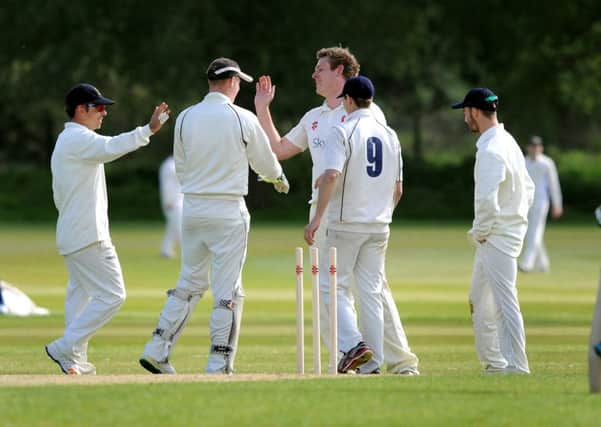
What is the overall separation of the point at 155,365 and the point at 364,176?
1985 mm

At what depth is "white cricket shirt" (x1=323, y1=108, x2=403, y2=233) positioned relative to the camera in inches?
444

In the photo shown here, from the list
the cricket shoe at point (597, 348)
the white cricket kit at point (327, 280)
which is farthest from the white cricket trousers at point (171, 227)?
the cricket shoe at point (597, 348)

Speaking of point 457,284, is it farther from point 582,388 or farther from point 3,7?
point 3,7

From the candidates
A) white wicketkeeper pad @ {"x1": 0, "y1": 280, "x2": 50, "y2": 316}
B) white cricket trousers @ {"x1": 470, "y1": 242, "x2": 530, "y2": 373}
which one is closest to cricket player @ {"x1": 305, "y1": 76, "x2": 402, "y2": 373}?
white cricket trousers @ {"x1": 470, "y1": 242, "x2": 530, "y2": 373}

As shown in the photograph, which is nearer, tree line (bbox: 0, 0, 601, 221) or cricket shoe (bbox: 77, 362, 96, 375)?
cricket shoe (bbox: 77, 362, 96, 375)

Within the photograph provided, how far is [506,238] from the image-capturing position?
11.3m

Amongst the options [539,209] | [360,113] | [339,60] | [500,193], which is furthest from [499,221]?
[539,209]

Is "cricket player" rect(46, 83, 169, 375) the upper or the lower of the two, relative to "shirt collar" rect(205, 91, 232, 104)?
lower

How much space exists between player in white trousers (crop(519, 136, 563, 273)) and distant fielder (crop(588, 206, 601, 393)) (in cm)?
1606

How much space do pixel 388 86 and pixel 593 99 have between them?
8.73 metres

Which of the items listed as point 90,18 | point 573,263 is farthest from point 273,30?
point 573,263

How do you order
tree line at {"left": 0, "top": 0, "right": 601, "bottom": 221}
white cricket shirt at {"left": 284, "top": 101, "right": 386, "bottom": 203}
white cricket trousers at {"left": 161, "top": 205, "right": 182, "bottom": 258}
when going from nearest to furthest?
white cricket shirt at {"left": 284, "top": 101, "right": 386, "bottom": 203}
white cricket trousers at {"left": 161, "top": 205, "right": 182, "bottom": 258}
tree line at {"left": 0, "top": 0, "right": 601, "bottom": 221}

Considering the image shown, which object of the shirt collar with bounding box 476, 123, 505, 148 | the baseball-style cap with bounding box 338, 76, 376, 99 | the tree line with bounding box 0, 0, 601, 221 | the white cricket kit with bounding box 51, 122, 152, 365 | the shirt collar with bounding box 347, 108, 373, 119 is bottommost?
the white cricket kit with bounding box 51, 122, 152, 365

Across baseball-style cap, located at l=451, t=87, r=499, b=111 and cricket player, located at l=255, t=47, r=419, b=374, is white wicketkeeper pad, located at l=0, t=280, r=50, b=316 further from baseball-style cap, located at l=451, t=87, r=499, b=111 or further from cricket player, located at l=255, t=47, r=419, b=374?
baseball-style cap, located at l=451, t=87, r=499, b=111
